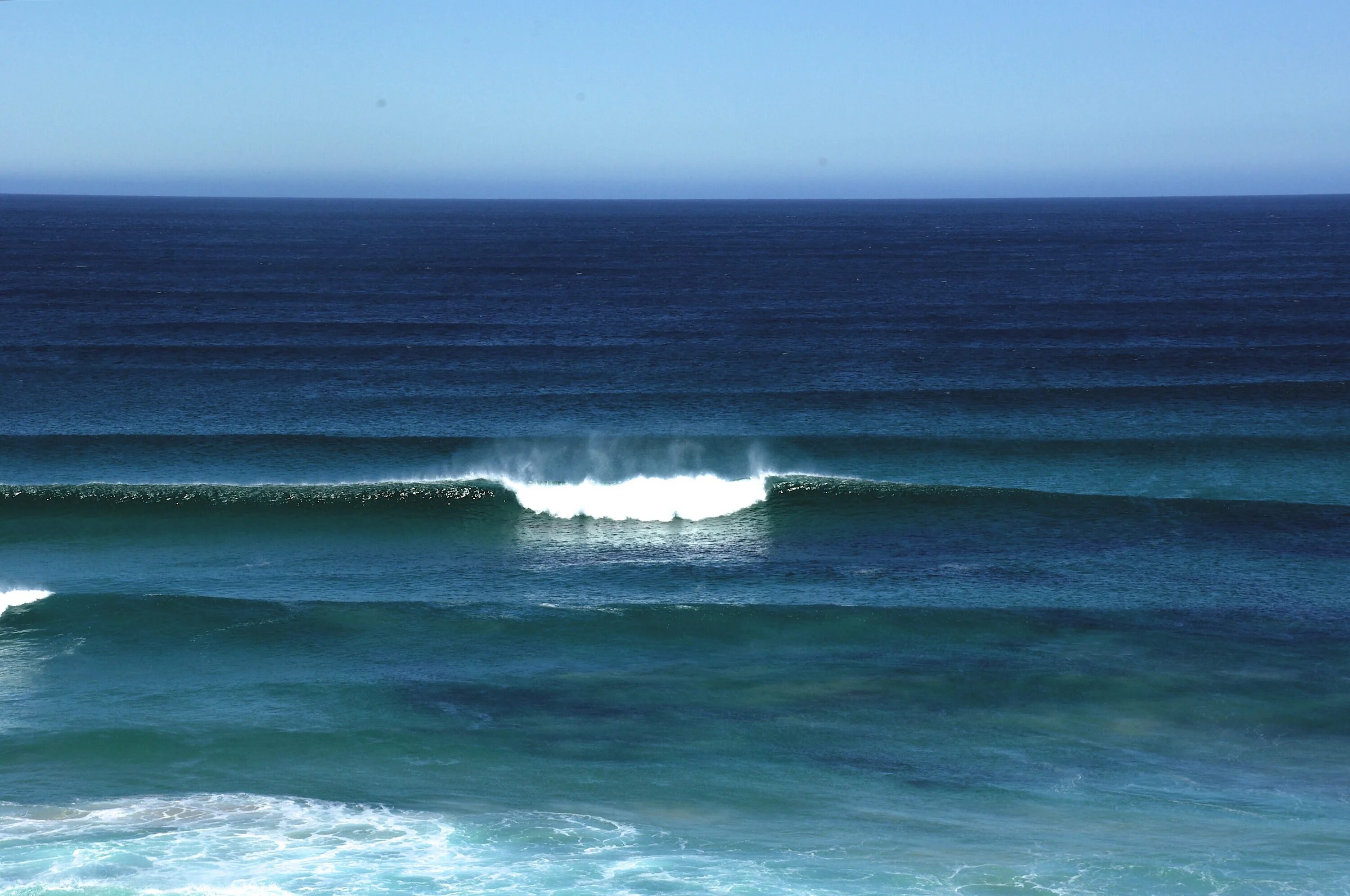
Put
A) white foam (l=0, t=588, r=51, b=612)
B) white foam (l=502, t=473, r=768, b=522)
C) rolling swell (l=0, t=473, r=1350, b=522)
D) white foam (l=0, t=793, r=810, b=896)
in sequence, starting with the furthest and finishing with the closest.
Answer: white foam (l=502, t=473, r=768, b=522), rolling swell (l=0, t=473, r=1350, b=522), white foam (l=0, t=588, r=51, b=612), white foam (l=0, t=793, r=810, b=896)

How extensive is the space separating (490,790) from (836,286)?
7838 centimetres

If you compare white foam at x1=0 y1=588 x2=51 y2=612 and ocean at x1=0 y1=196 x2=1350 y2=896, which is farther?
white foam at x1=0 y1=588 x2=51 y2=612

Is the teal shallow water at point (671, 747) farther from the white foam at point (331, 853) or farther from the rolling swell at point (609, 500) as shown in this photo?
the rolling swell at point (609, 500)

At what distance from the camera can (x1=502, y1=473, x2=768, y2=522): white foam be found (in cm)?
3331

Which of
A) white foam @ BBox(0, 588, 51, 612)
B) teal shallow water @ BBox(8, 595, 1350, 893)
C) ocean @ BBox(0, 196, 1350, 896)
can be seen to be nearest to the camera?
teal shallow water @ BBox(8, 595, 1350, 893)

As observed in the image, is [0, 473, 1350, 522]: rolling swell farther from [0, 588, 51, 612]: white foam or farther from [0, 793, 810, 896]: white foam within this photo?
[0, 793, 810, 896]: white foam

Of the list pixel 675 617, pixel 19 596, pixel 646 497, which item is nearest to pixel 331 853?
pixel 675 617

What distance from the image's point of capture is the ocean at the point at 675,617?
16.4 meters

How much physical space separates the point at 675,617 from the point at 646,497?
9015 millimetres

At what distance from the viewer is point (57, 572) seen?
28625 millimetres

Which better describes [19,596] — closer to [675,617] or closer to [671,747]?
[675,617]

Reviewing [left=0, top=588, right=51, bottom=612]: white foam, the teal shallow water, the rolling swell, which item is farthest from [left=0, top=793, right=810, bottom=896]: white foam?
the rolling swell

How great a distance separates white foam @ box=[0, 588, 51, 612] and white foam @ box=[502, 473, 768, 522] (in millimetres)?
12157

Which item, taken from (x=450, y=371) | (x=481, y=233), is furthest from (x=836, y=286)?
(x=481, y=233)
